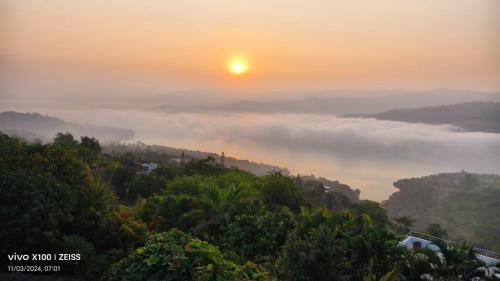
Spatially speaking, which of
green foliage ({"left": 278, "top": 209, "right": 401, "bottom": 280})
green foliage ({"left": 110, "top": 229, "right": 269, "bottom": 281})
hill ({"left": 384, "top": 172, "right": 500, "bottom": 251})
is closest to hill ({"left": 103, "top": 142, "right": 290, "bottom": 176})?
hill ({"left": 384, "top": 172, "right": 500, "bottom": 251})

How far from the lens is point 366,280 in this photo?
7016mm

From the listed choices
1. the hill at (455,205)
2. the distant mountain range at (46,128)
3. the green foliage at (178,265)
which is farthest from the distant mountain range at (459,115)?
the green foliage at (178,265)

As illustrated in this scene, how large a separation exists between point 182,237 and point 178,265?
87 centimetres

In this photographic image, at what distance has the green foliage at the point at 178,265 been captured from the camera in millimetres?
5504

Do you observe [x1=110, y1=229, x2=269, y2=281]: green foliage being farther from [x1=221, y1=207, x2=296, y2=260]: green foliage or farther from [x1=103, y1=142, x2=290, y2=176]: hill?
[x1=103, y1=142, x2=290, y2=176]: hill

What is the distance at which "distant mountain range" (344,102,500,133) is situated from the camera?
125 metres

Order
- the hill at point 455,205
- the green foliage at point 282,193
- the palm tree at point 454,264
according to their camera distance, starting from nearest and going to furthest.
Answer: the palm tree at point 454,264, the green foliage at point 282,193, the hill at point 455,205

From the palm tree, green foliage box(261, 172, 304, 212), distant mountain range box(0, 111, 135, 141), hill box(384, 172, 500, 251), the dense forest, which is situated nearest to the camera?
the dense forest

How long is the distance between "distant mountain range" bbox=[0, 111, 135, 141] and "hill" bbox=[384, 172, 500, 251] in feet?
287

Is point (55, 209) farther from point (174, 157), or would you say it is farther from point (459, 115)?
point (459, 115)

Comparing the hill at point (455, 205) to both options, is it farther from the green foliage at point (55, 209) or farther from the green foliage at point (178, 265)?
the green foliage at point (178, 265)

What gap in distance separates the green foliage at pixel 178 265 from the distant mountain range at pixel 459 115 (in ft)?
435

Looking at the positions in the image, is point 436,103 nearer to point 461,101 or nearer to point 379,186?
point 461,101

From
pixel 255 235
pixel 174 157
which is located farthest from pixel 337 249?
pixel 174 157
